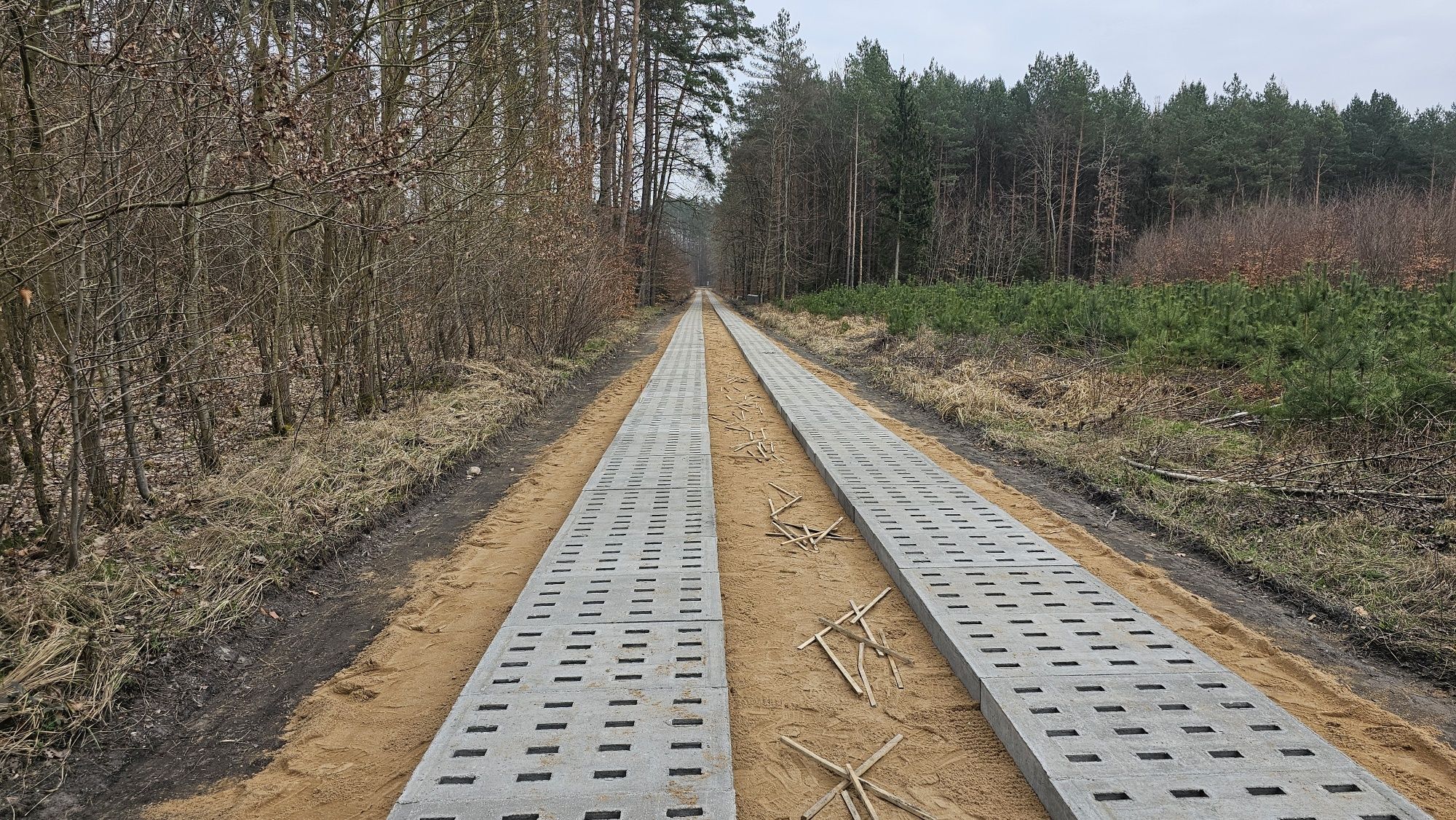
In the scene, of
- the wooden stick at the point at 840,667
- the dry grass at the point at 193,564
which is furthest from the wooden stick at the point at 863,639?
the dry grass at the point at 193,564

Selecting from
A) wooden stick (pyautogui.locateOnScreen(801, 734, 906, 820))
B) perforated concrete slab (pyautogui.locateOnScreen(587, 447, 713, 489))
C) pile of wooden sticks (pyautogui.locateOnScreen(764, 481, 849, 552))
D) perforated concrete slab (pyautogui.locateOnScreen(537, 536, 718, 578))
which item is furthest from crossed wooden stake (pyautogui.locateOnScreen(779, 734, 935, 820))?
perforated concrete slab (pyautogui.locateOnScreen(587, 447, 713, 489))

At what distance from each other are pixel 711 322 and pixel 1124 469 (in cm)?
2469

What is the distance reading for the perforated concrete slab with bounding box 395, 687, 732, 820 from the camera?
2109 millimetres

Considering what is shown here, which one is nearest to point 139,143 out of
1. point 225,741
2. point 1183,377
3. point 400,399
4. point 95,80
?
point 95,80

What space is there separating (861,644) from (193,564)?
11.6ft

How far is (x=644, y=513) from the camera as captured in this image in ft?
15.9

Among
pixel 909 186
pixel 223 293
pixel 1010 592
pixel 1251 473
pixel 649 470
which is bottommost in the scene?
pixel 1010 592

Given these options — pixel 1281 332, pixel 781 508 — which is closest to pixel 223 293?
pixel 781 508

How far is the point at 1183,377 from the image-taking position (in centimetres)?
856

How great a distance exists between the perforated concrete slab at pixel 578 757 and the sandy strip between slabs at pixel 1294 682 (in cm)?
223

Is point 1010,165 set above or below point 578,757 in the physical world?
above

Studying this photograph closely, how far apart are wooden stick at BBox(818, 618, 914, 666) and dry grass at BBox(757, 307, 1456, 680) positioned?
2165 millimetres

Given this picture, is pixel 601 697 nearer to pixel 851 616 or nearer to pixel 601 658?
pixel 601 658

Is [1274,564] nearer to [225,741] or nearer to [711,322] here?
[225,741]
